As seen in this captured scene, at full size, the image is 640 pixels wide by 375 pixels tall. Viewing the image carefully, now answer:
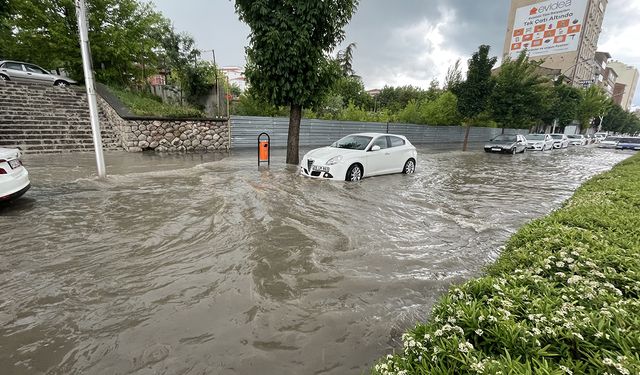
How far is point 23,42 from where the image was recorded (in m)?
18.0

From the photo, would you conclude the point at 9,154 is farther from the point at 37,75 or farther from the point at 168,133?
the point at 37,75

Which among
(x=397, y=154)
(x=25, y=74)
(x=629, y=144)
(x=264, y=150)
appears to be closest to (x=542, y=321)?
(x=397, y=154)

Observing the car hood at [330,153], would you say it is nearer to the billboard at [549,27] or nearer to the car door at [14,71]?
the car door at [14,71]

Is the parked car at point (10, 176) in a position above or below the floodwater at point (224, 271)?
above

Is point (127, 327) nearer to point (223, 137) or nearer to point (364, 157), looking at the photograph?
point (364, 157)

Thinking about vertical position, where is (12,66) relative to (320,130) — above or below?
above

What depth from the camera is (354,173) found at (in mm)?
8625

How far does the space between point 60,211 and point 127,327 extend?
13.2 ft

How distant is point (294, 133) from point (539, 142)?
22.1 m

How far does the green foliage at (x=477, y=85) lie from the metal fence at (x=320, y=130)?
16.9 feet

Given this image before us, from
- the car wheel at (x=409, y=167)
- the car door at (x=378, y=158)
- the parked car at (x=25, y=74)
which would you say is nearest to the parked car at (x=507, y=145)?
the car wheel at (x=409, y=167)

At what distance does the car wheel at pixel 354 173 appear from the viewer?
850cm

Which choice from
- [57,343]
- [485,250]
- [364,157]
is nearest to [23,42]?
[364,157]

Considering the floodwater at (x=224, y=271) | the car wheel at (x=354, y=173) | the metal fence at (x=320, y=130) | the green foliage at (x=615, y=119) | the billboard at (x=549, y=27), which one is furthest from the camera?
the green foliage at (x=615, y=119)
